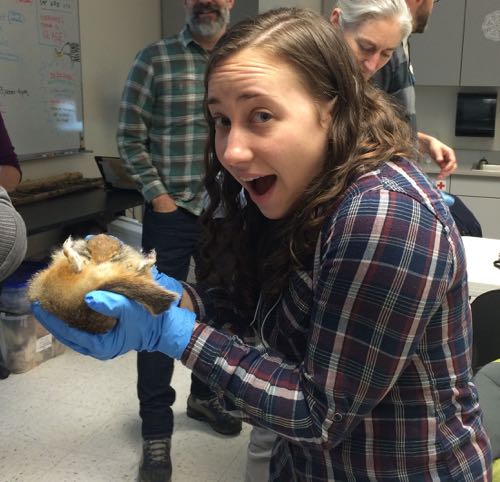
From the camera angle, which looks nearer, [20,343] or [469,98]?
[20,343]

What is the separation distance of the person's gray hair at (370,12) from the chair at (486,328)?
35.6 inches

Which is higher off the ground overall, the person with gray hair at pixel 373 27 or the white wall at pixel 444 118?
the person with gray hair at pixel 373 27

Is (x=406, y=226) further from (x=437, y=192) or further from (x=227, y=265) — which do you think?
(x=227, y=265)

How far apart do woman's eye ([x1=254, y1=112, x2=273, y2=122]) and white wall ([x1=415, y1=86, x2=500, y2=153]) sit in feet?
13.9

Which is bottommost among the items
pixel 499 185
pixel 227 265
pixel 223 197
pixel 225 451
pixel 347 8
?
pixel 225 451

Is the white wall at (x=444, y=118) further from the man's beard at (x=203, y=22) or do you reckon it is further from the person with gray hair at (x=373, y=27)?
the person with gray hair at (x=373, y=27)

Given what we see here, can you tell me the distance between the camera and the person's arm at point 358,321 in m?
0.72

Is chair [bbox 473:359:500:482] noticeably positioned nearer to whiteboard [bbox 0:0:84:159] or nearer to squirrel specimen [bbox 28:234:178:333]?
squirrel specimen [bbox 28:234:178:333]

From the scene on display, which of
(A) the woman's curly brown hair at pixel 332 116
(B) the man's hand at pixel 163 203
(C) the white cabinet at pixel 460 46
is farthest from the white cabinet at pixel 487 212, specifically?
(A) the woman's curly brown hair at pixel 332 116

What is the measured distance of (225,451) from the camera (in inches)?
85.5

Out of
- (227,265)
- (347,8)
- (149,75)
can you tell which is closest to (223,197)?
(227,265)

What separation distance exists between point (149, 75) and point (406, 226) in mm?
1711

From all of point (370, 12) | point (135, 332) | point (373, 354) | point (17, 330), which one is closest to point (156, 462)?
point (17, 330)

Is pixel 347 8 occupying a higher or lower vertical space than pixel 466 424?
higher
